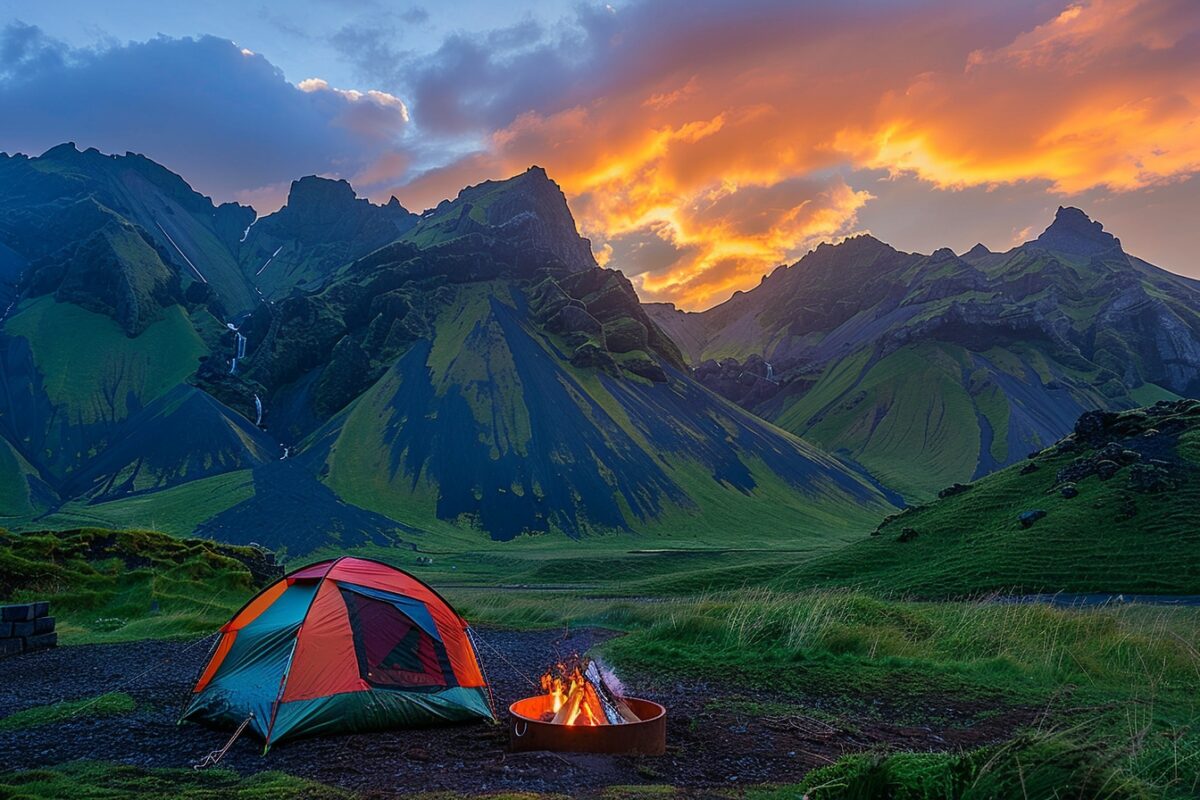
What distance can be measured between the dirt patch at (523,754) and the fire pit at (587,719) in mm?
206

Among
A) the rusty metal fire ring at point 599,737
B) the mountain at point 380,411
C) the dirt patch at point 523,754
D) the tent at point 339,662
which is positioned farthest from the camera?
the mountain at point 380,411

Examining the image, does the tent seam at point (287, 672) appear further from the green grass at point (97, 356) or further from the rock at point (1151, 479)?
the green grass at point (97, 356)

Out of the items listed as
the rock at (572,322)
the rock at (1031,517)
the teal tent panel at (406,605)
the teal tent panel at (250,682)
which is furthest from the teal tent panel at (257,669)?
the rock at (572,322)

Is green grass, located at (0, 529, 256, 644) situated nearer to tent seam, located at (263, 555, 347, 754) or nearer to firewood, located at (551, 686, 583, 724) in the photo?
tent seam, located at (263, 555, 347, 754)

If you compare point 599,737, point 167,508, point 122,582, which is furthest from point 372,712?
point 167,508

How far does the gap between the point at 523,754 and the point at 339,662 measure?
3.87 m

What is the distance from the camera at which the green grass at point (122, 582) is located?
76.1 ft

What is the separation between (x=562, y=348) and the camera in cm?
14750

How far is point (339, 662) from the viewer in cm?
1192

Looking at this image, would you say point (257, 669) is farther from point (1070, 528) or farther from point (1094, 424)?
point (1094, 424)

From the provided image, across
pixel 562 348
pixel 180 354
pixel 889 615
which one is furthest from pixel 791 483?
pixel 180 354

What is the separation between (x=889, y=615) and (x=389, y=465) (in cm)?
10279

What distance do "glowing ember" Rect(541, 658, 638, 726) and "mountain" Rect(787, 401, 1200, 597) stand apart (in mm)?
21432

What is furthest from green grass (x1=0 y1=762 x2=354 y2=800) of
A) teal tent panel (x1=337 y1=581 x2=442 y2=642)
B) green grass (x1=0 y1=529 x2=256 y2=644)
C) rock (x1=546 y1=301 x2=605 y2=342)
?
rock (x1=546 y1=301 x2=605 y2=342)
